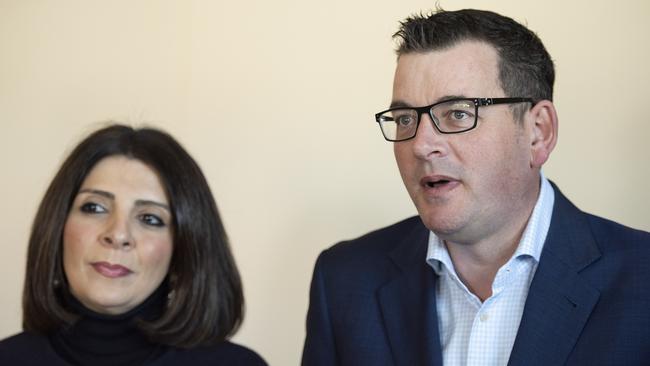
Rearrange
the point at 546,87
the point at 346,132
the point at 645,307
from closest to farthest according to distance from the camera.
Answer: the point at 645,307, the point at 546,87, the point at 346,132

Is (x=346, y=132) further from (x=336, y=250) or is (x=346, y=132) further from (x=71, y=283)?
(x=71, y=283)

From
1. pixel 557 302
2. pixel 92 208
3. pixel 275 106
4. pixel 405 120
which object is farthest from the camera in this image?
pixel 275 106

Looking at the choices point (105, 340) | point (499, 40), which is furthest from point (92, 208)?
point (499, 40)

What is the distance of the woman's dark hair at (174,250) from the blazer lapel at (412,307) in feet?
1.28

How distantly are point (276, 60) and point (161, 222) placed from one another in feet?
2.34

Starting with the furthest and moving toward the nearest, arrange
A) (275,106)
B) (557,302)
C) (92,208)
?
1. (275,106)
2. (92,208)
3. (557,302)

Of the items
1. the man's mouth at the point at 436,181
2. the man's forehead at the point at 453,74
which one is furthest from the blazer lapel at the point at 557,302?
the man's forehead at the point at 453,74

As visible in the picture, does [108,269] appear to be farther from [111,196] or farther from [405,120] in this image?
[405,120]

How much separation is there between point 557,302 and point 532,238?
0.52 feet

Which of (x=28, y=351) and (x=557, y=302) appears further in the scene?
(x=28, y=351)

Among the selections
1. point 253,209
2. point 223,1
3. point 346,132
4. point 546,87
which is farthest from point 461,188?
point 223,1

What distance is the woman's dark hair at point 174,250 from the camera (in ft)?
6.75

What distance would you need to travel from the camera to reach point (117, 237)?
197 centimetres

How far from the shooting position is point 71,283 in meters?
2.02
